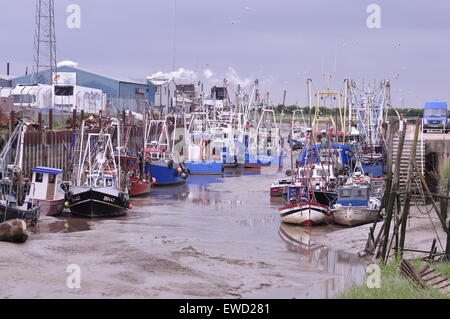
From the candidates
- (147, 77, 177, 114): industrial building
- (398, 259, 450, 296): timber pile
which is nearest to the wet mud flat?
(398, 259, 450, 296): timber pile

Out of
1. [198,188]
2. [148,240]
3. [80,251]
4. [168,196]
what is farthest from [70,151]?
[80,251]

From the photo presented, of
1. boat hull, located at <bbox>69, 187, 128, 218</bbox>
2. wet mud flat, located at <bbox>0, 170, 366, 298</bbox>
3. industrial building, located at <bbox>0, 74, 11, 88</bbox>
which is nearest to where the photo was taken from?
wet mud flat, located at <bbox>0, 170, 366, 298</bbox>

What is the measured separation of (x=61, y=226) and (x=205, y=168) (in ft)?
107

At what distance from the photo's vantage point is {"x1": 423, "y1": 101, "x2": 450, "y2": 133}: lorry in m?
50.8

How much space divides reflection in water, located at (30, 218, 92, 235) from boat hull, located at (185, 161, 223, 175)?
29.4m

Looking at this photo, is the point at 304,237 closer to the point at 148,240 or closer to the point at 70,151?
the point at 148,240

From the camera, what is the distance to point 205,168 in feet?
212

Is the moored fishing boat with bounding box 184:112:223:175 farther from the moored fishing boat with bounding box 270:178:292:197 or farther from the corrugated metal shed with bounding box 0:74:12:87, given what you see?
the corrugated metal shed with bounding box 0:74:12:87

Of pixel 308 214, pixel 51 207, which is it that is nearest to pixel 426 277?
pixel 308 214

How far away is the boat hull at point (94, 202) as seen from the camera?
3544cm

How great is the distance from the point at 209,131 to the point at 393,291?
53.2m
